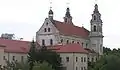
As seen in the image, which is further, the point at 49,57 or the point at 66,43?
the point at 66,43

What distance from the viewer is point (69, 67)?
89812mm

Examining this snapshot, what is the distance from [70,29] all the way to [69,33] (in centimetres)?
273

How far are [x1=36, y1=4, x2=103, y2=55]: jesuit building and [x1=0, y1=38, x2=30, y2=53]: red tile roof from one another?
734 cm

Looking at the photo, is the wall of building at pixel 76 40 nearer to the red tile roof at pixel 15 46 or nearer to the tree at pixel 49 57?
the red tile roof at pixel 15 46

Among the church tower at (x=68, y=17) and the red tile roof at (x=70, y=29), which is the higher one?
the church tower at (x=68, y=17)

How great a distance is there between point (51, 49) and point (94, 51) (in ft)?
78.4

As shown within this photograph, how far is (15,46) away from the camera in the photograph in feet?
301

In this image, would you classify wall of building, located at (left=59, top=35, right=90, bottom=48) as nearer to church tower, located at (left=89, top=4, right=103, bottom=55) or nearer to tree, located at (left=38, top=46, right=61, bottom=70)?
church tower, located at (left=89, top=4, right=103, bottom=55)

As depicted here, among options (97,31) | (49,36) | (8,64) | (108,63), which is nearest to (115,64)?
(108,63)

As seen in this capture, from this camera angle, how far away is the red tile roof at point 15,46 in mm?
88312

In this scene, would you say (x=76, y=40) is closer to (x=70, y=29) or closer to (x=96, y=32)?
(x=70, y=29)

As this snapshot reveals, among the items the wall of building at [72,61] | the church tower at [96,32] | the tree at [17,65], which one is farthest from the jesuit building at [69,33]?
the tree at [17,65]

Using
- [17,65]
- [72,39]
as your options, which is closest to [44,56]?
[17,65]

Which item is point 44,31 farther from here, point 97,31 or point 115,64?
point 115,64
